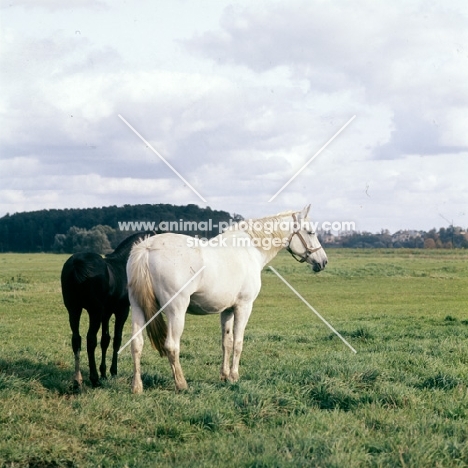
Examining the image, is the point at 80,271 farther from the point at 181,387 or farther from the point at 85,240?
the point at 85,240

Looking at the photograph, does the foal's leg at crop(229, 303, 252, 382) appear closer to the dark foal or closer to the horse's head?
the horse's head

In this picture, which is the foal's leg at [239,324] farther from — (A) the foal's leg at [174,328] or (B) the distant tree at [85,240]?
(B) the distant tree at [85,240]

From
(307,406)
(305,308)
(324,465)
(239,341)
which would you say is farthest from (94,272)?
(305,308)

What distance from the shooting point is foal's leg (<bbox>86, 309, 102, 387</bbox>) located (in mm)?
7977

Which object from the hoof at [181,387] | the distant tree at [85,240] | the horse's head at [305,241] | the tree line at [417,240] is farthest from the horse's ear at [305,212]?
the tree line at [417,240]

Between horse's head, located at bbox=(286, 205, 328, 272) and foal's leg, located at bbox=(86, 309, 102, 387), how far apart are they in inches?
128

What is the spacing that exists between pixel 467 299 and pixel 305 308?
8.02m

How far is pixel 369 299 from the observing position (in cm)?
2620

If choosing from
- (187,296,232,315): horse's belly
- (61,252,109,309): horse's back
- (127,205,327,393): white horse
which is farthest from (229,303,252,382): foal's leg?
(61,252,109,309): horse's back

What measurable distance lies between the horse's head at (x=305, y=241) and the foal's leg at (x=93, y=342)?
3.25 m

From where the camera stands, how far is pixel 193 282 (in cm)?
777

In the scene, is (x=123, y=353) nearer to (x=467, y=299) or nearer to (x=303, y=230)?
(x=303, y=230)

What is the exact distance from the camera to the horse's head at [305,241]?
Result: 9633 millimetres

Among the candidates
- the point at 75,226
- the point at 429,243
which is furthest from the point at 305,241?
the point at 429,243
